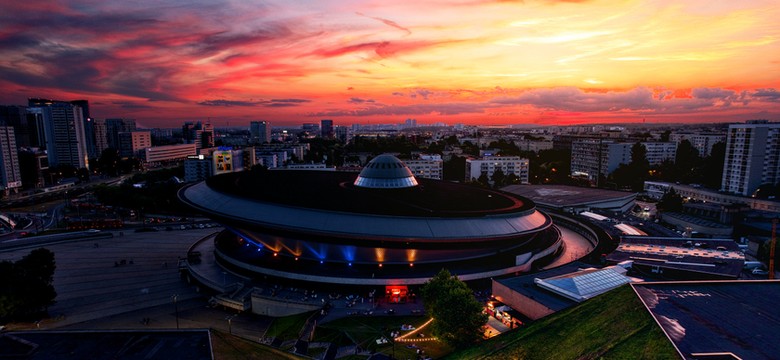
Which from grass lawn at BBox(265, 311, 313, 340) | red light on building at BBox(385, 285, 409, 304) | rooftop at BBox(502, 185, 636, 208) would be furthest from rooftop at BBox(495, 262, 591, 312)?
rooftop at BBox(502, 185, 636, 208)

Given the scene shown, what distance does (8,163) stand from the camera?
352 feet

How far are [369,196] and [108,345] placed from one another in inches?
1218

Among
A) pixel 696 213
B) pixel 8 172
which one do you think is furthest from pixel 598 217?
pixel 8 172

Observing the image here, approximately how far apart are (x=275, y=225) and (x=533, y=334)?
26.2 m

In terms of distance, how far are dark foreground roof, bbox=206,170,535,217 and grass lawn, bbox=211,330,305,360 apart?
17.2m

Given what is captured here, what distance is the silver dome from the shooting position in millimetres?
54719

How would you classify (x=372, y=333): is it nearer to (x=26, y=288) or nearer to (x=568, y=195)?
(x=26, y=288)

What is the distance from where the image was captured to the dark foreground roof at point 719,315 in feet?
58.4

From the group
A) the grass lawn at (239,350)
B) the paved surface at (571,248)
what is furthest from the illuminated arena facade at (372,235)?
the grass lawn at (239,350)

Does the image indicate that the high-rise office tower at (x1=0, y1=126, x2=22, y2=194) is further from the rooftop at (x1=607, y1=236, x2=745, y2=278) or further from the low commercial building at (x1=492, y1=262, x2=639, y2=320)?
the rooftop at (x1=607, y1=236, x2=745, y2=278)

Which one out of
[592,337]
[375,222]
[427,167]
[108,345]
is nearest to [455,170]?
[427,167]

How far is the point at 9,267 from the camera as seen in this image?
116 feet

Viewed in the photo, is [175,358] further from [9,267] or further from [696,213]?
[696,213]

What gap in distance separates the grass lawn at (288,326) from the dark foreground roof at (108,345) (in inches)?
390
